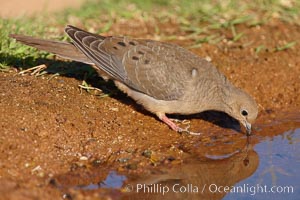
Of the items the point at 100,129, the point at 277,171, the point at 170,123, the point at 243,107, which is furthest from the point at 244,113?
the point at 100,129

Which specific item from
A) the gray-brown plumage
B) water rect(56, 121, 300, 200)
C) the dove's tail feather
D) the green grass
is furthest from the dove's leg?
the green grass

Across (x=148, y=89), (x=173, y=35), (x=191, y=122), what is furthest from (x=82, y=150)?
(x=173, y=35)

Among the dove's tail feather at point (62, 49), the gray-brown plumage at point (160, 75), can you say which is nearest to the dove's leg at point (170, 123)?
the gray-brown plumage at point (160, 75)

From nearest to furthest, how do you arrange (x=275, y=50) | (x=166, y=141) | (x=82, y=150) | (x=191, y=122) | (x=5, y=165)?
(x=5, y=165)
(x=82, y=150)
(x=166, y=141)
(x=191, y=122)
(x=275, y=50)

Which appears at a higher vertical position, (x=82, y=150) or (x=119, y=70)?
(x=119, y=70)

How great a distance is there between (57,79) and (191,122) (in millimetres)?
1573

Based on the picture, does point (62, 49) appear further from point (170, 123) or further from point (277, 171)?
point (277, 171)

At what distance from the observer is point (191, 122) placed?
7367 millimetres

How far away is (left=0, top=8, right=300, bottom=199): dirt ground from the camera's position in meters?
5.86

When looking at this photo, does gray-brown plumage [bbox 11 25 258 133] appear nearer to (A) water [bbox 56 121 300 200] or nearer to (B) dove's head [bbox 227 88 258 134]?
(B) dove's head [bbox 227 88 258 134]

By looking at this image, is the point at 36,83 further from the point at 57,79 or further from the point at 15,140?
the point at 15,140

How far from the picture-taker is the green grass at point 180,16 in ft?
28.4

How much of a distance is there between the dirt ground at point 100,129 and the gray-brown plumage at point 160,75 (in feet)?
0.90

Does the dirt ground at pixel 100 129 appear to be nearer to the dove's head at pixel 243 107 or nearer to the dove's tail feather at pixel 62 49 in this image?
the dove's head at pixel 243 107
